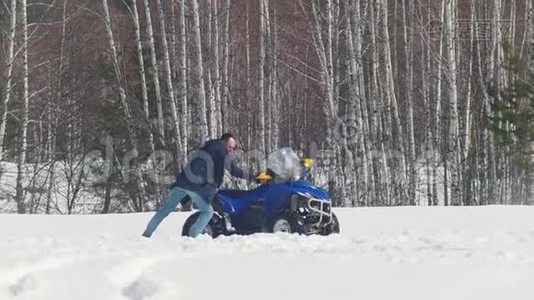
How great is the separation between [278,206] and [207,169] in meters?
0.95

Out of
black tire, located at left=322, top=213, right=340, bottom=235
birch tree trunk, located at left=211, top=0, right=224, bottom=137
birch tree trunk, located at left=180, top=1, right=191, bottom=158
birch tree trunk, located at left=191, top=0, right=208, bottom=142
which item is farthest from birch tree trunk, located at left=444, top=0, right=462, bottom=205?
black tire, located at left=322, top=213, right=340, bottom=235

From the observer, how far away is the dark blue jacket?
984 centimetres

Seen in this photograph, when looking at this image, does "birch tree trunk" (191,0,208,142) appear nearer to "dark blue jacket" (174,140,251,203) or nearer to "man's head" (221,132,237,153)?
"man's head" (221,132,237,153)

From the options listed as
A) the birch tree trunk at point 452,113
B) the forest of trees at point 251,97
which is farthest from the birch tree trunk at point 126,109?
the birch tree trunk at point 452,113

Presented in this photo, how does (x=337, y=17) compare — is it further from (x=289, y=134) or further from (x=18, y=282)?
(x=18, y=282)

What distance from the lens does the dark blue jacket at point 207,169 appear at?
984 cm

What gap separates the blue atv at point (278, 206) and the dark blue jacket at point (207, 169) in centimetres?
44

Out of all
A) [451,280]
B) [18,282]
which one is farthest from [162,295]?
[451,280]

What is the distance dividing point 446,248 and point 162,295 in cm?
327

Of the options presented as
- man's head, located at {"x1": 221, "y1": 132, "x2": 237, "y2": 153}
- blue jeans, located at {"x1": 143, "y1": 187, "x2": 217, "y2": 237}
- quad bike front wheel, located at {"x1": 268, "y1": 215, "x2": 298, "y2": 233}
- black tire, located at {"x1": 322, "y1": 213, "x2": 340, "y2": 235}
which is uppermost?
man's head, located at {"x1": 221, "y1": 132, "x2": 237, "y2": 153}

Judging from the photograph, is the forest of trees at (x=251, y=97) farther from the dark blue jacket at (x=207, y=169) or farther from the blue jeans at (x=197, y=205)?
the dark blue jacket at (x=207, y=169)

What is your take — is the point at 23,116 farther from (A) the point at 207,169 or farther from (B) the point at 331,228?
(B) the point at 331,228

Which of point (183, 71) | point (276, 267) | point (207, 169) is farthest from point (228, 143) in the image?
point (183, 71)

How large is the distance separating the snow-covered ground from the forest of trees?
8862mm
